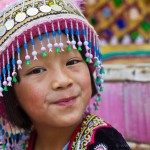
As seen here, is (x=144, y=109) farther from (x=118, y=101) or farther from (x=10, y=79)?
(x=10, y=79)

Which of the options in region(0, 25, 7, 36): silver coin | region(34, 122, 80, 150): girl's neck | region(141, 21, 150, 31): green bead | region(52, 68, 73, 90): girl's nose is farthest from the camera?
region(141, 21, 150, 31): green bead

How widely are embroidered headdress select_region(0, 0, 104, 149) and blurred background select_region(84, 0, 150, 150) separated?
78cm

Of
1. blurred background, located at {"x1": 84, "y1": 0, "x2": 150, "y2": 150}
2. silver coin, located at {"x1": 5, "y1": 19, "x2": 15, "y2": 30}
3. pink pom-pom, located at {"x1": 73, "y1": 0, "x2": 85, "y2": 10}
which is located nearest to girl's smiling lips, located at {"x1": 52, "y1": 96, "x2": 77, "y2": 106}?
silver coin, located at {"x1": 5, "y1": 19, "x2": 15, "y2": 30}

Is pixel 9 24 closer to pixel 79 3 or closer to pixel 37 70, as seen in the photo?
pixel 37 70

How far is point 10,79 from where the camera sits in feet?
5.51

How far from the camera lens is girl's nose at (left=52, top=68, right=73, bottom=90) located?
1.62m

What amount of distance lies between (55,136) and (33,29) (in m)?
0.49

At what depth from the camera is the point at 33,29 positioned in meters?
1.68

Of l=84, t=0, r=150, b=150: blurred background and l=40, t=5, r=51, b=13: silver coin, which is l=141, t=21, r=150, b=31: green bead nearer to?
l=84, t=0, r=150, b=150: blurred background

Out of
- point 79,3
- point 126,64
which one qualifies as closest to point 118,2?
point 126,64

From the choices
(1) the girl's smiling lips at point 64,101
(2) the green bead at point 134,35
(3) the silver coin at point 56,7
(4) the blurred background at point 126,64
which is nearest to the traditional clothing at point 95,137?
(1) the girl's smiling lips at point 64,101

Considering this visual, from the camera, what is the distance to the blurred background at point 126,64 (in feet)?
8.13

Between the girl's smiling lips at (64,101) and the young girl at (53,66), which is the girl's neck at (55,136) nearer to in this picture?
the young girl at (53,66)

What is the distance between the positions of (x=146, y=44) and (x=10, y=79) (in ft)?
3.90
